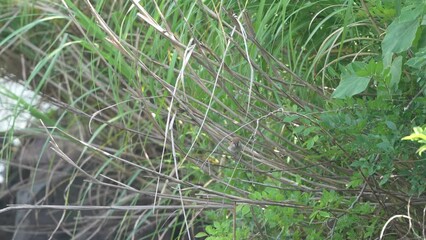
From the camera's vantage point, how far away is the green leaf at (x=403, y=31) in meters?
1.84

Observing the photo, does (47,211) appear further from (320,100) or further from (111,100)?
(320,100)

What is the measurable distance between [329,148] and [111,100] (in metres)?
1.68

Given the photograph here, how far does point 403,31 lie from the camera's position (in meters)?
1.86

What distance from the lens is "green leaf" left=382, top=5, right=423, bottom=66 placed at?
6.05 ft

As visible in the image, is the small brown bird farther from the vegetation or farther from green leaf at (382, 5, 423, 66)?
green leaf at (382, 5, 423, 66)

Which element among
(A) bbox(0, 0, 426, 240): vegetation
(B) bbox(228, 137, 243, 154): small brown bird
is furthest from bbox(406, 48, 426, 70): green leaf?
(B) bbox(228, 137, 243, 154): small brown bird

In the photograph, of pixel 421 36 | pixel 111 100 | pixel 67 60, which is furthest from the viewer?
pixel 67 60

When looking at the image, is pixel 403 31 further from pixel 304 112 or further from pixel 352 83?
pixel 304 112

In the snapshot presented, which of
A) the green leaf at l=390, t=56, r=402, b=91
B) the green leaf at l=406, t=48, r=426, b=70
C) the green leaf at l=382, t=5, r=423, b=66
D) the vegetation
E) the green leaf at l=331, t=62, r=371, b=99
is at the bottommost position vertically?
the vegetation

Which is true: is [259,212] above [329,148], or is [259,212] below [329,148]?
below

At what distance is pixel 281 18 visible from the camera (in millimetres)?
2359

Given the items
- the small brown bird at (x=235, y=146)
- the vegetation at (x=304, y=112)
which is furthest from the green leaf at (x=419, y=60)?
the small brown bird at (x=235, y=146)

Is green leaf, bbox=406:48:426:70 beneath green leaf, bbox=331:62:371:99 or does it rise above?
above

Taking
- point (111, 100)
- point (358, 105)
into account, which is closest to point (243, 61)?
point (358, 105)
